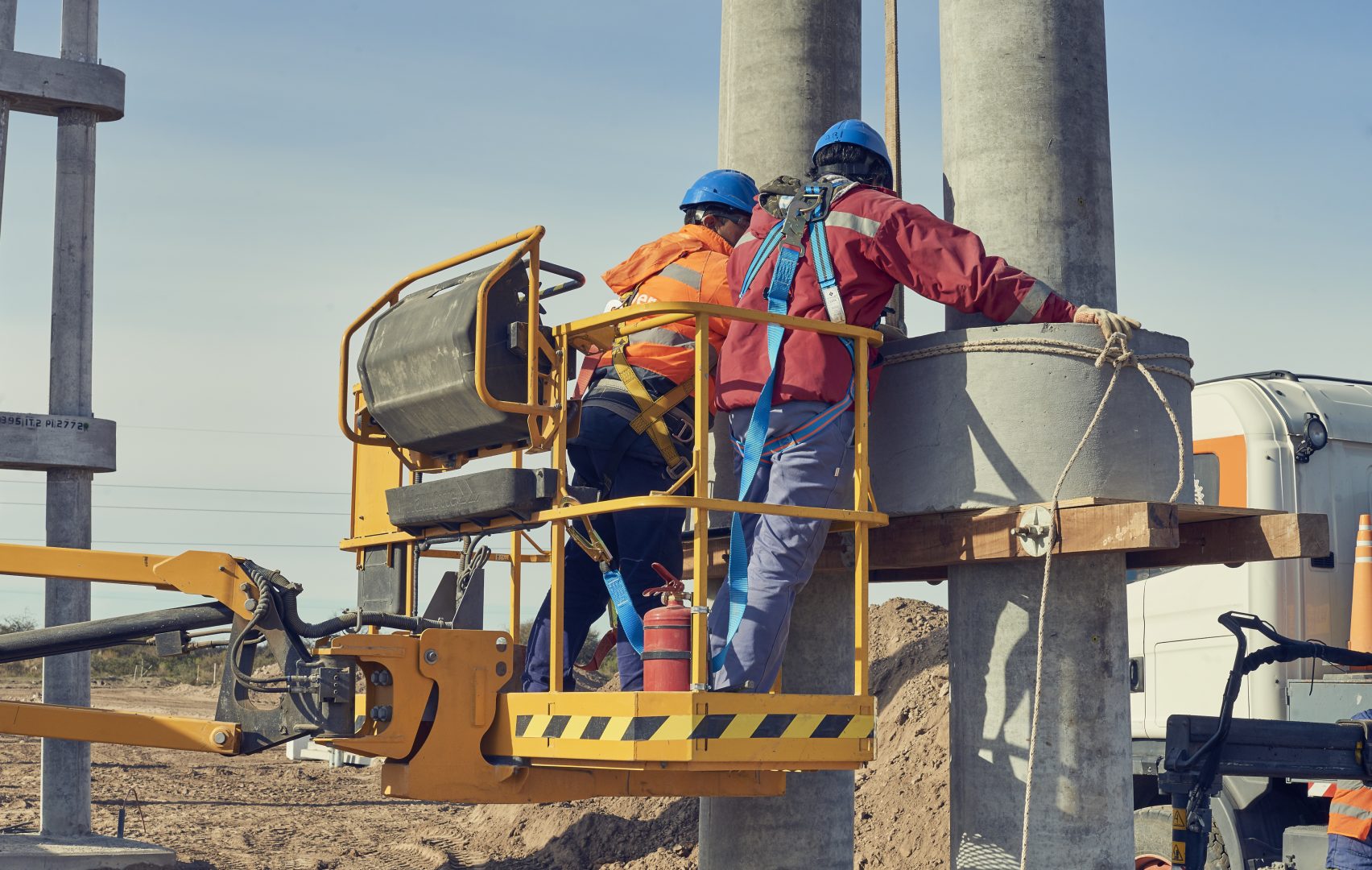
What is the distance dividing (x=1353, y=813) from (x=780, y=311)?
3984 millimetres

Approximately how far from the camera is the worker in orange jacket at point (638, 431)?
20.3ft

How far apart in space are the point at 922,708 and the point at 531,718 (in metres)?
7.31

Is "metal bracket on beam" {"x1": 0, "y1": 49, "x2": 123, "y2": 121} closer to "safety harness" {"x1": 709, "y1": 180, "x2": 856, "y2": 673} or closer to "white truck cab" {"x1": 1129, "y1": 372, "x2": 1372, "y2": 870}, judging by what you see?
"safety harness" {"x1": 709, "y1": 180, "x2": 856, "y2": 673}

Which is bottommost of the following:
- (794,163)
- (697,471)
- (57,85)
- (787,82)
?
(697,471)

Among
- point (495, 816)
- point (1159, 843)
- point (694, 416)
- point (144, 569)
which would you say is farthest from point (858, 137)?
point (495, 816)

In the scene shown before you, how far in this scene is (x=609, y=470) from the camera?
6.42 m

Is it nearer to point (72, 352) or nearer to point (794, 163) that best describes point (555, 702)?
point (794, 163)

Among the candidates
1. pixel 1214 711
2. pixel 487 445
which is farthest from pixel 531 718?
pixel 1214 711

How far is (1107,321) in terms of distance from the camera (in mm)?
5770

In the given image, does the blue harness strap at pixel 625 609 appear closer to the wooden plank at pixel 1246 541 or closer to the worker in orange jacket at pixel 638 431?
the worker in orange jacket at pixel 638 431

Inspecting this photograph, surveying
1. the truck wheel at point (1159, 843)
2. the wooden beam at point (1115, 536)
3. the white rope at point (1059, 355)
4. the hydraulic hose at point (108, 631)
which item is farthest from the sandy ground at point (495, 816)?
the hydraulic hose at point (108, 631)

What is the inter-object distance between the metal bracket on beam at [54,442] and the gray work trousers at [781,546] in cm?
748

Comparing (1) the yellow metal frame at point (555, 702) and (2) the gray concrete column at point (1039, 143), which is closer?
(1) the yellow metal frame at point (555, 702)

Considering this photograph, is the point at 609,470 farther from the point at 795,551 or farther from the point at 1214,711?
the point at 1214,711
